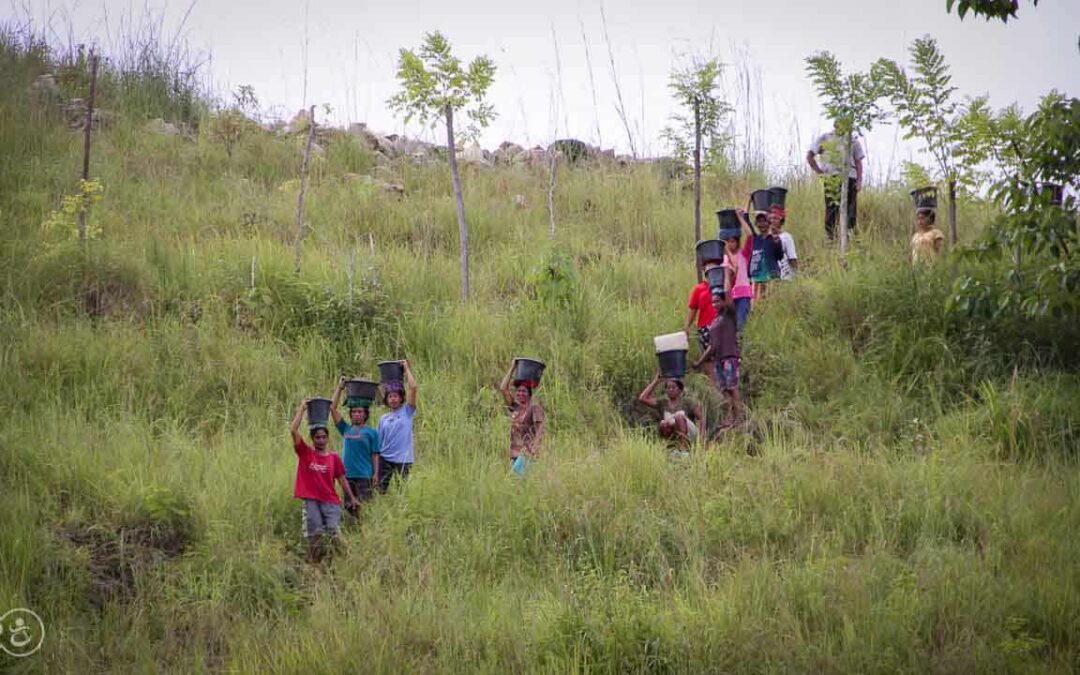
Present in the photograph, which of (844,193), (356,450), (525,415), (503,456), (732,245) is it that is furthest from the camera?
(844,193)

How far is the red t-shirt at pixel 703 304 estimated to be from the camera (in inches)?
411

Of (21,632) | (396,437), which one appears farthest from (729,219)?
(21,632)

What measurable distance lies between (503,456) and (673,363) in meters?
1.61

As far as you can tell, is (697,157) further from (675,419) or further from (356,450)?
(356,450)

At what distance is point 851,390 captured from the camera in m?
10.4

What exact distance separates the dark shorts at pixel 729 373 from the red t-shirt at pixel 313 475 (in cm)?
368

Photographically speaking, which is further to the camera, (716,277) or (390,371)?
(716,277)

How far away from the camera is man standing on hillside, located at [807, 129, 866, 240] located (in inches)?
486

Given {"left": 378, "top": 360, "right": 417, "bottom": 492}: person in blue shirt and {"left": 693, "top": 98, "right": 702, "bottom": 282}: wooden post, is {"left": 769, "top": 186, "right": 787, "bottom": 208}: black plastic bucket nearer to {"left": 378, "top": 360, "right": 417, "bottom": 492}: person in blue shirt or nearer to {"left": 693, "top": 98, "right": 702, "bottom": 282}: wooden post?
{"left": 693, "top": 98, "right": 702, "bottom": 282}: wooden post

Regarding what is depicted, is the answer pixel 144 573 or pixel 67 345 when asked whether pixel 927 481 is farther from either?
pixel 67 345

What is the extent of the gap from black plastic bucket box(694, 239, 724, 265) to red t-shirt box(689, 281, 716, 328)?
296 mm

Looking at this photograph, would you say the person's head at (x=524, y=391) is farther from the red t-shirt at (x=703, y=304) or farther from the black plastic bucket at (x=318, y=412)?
the red t-shirt at (x=703, y=304)

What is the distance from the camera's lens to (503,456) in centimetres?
938

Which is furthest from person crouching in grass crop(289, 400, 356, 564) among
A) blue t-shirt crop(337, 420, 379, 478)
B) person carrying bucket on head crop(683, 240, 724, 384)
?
person carrying bucket on head crop(683, 240, 724, 384)
